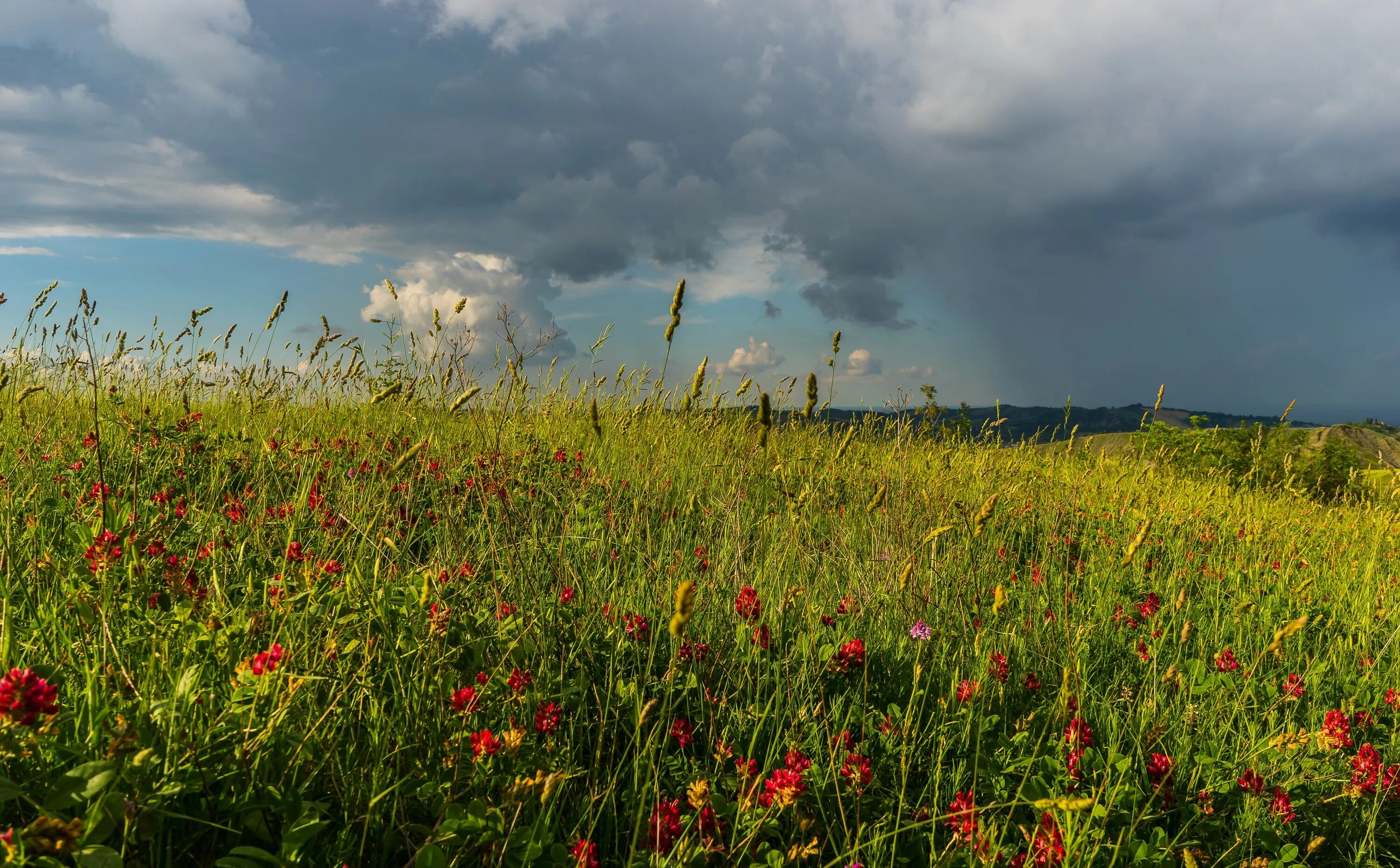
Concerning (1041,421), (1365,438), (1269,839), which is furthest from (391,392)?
(1365,438)

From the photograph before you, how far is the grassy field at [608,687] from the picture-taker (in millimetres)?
1186

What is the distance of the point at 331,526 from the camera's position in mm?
2395

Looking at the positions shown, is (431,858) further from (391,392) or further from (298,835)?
(391,392)

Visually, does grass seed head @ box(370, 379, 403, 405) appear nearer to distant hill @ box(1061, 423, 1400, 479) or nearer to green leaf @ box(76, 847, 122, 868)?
green leaf @ box(76, 847, 122, 868)

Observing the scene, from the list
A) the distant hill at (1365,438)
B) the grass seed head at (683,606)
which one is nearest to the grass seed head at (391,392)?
the grass seed head at (683,606)

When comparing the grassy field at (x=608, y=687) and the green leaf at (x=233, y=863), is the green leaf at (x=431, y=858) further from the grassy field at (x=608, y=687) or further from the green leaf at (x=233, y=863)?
the green leaf at (x=233, y=863)

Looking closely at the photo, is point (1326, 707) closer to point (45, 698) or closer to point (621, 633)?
point (621, 633)

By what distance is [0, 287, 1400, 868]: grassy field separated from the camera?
1186mm

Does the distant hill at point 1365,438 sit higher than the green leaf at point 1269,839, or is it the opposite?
the distant hill at point 1365,438

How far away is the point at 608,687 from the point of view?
5.45 ft

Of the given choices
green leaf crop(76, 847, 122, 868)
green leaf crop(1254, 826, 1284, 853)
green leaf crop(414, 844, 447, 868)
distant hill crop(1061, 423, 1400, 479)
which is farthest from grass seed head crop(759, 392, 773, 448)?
distant hill crop(1061, 423, 1400, 479)

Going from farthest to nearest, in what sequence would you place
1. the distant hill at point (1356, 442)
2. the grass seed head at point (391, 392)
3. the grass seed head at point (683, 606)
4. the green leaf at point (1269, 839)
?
the distant hill at point (1356, 442) < the grass seed head at point (391, 392) < the green leaf at point (1269, 839) < the grass seed head at point (683, 606)

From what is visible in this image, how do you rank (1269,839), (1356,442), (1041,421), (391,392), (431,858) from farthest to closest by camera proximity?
1. (1356,442)
2. (1041,421)
3. (391,392)
4. (1269,839)
5. (431,858)

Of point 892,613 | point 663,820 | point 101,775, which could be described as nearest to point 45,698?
point 101,775
